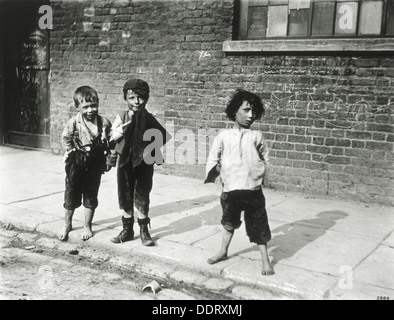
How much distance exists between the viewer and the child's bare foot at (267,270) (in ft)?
11.8

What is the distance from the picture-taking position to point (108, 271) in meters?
3.91

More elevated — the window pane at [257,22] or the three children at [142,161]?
the window pane at [257,22]

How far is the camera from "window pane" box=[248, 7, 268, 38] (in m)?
6.44

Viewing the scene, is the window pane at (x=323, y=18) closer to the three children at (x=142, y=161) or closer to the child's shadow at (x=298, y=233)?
the child's shadow at (x=298, y=233)

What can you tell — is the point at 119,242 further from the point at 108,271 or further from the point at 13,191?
the point at 13,191

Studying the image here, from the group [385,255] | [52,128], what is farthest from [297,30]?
[52,128]

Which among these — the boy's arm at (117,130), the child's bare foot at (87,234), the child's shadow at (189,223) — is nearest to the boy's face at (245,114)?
the boy's arm at (117,130)

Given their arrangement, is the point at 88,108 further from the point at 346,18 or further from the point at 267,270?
the point at 346,18

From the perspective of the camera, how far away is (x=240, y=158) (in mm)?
3660

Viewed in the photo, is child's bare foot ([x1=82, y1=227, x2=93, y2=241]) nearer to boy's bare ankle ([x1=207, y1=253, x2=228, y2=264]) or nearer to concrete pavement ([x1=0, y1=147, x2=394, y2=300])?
concrete pavement ([x1=0, y1=147, x2=394, y2=300])

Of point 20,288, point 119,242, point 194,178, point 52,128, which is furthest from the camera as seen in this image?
point 52,128

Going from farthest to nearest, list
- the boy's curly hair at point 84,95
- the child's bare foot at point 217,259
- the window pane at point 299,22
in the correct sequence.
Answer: the window pane at point 299,22, the boy's curly hair at point 84,95, the child's bare foot at point 217,259

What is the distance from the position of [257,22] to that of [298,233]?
3279 mm

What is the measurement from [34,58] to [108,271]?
6400 millimetres
